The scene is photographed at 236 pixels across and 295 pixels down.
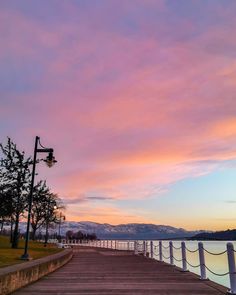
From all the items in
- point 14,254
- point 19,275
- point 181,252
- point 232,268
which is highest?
point 181,252

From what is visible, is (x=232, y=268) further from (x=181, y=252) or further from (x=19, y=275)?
(x=181, y=252)

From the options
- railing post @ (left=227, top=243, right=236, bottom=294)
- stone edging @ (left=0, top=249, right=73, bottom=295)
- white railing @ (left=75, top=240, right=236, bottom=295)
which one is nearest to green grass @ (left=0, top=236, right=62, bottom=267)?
stone edging @ (left=0, top=249, right=73, bottom=295)

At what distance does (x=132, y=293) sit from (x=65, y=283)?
358cm

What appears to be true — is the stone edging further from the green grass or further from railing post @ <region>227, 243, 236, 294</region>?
railing post @ <region>227, 243, 236, 294</region>

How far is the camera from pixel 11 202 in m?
41.2

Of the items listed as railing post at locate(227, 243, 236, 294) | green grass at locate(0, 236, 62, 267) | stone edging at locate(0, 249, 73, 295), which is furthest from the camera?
green grass at locate(0, 236, 62, 267)

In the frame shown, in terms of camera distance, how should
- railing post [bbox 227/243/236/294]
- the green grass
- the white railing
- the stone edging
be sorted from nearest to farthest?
the stone edging < railing post [bbox 227/243/236/294] < the white railing < the green grass

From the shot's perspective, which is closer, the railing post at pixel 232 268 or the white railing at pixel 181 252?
the railing post at pixel 232 268

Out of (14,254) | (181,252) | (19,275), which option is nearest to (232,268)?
(19,275)

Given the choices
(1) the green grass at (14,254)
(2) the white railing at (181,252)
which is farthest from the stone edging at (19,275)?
(2) the white railing at (181,252)

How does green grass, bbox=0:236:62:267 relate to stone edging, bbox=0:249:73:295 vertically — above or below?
above

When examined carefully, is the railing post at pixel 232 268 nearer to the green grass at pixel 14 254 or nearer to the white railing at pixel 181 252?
the white railing at pixel 181 252

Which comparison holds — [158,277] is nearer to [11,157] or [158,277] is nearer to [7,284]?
[7,284]

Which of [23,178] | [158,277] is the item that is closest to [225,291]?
[158,277]
